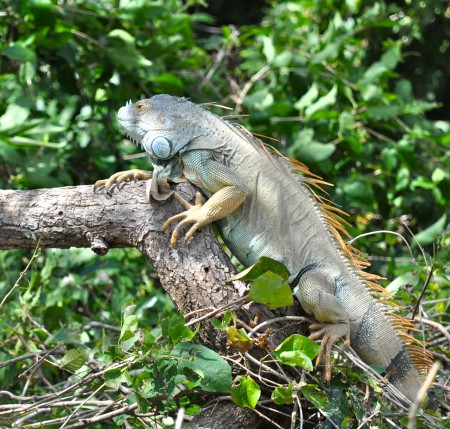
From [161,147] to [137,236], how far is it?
1.36ft

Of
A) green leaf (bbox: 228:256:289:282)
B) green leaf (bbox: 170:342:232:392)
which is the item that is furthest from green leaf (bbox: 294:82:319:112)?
green leaf (bbox: 170:342:232:392)

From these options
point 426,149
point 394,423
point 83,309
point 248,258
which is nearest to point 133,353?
point 248,258

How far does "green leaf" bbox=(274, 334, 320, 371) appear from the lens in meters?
2.28

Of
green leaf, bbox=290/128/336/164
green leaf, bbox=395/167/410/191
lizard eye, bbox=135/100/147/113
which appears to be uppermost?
lizard eye, bbox=135/100/147/113

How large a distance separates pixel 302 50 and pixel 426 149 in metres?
1.07

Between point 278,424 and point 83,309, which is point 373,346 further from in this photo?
point 83,309

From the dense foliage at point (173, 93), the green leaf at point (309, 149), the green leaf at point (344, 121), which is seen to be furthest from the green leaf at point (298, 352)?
the green leaf at point (344, 121)

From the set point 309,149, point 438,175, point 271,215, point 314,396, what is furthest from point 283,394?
point 438,175

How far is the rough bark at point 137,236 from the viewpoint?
2.52 metres

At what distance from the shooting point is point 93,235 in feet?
8.74

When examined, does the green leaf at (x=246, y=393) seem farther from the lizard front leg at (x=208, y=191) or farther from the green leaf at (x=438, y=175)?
the green leaf at (x=438, y=175)

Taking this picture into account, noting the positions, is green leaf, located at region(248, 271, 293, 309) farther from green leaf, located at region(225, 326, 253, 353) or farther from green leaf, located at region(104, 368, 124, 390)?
green leaf, located at region(104, 368, 124, 390)

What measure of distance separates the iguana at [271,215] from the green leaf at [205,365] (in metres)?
0.45

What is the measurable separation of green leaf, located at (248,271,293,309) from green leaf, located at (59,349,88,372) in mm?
607
